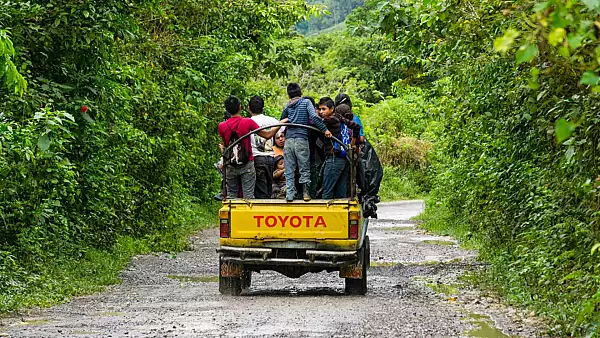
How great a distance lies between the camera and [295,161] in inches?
511

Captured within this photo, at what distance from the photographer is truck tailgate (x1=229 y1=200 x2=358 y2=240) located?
1247cm

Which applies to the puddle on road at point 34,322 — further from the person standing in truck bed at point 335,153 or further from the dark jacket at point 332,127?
the dark jacket at point 332,127

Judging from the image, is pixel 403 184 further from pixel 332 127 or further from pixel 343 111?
pixel 332 127

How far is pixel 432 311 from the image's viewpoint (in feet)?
36.9

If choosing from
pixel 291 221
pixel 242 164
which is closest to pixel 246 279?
pixel 291 221

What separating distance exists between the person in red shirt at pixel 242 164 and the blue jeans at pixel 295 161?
44 cm

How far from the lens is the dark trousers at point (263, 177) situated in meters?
13.5

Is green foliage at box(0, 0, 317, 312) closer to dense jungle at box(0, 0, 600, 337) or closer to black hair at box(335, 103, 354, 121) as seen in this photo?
dense jungle at box(0, 0, 600, 337)

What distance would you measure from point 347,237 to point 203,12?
1396cm

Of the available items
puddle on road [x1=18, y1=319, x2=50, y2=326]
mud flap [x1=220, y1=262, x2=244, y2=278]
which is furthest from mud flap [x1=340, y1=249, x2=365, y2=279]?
puddle on road [x1=18, y1=319, x2=50, y2=326]

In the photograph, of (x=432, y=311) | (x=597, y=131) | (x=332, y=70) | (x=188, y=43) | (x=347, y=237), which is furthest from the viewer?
(x=332, y=70)

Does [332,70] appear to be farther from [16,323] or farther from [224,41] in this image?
[16,323]

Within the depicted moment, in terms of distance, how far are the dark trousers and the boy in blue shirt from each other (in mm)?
641

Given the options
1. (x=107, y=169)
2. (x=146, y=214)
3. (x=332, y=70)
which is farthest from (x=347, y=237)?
(x=332, y=70)
